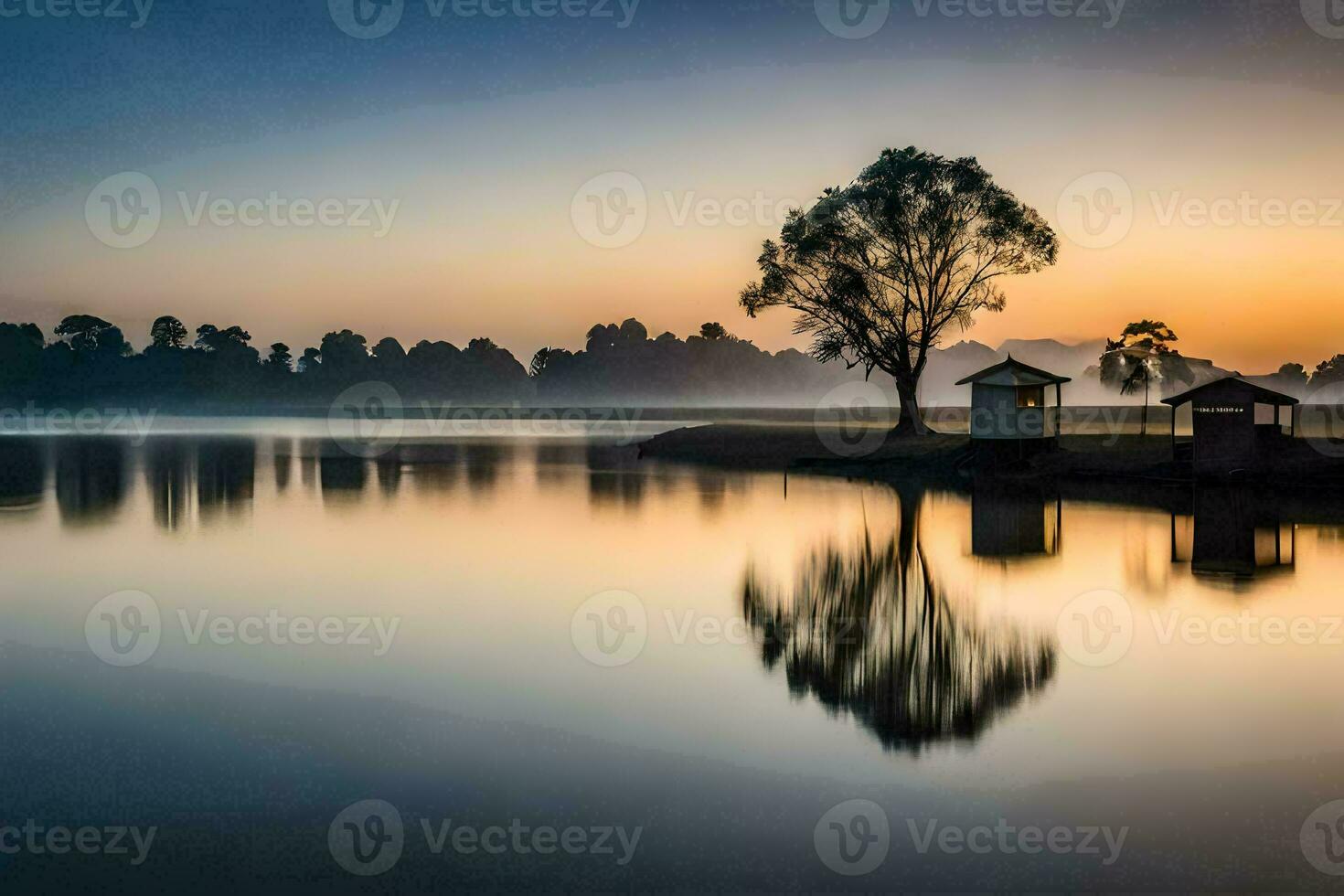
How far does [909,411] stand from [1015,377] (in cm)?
1327

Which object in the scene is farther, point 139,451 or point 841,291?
point 139,451

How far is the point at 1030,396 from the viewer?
5300 centimetres

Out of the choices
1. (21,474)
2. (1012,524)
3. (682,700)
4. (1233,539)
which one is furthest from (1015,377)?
(21,474)

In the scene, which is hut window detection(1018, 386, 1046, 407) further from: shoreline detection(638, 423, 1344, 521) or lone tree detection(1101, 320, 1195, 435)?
lone tree detection(1101, 320, 1195, 435)

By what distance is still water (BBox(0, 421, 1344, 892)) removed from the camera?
840cm

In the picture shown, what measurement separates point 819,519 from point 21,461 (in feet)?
190

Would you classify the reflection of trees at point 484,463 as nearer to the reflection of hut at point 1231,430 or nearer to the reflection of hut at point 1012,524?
the reflection of hut at point 1012,524

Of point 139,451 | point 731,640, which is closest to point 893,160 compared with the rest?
point 731,640

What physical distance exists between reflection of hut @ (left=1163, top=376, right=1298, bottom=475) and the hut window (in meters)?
9.13

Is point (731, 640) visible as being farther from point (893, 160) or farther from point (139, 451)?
point (139, 451)

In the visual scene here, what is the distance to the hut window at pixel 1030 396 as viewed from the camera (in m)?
52.6

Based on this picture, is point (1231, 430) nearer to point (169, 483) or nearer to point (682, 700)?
point (682, 700)

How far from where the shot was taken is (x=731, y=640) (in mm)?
16391

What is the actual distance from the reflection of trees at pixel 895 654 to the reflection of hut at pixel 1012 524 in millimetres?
5276
